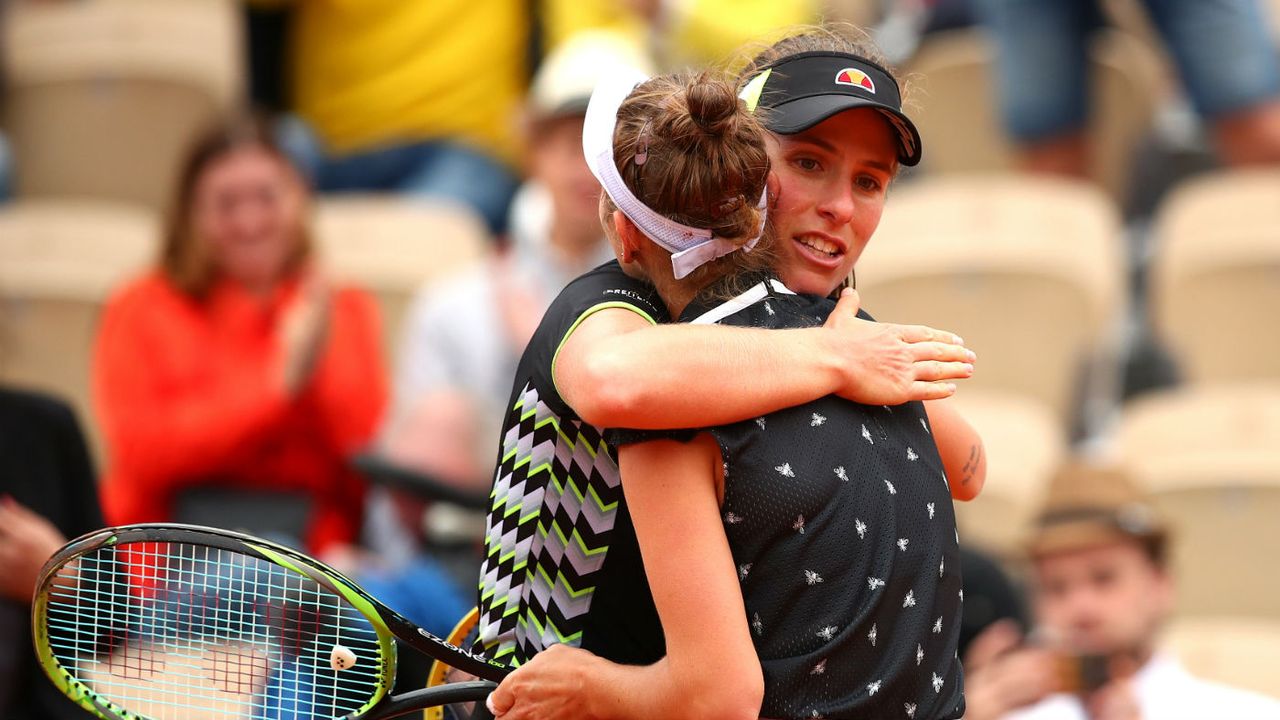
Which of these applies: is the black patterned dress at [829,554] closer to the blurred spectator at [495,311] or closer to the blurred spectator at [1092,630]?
the blurred spectator at [1092,630]

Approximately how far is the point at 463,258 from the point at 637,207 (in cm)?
340

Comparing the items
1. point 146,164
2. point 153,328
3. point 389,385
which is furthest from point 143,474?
point 146,164

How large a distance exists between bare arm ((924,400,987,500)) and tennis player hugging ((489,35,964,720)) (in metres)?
0.17

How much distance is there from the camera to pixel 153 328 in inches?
172

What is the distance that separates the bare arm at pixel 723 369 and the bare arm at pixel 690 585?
0.05 metres

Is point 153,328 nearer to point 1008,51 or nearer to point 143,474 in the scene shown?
point 143,474

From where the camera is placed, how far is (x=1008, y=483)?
172 inches

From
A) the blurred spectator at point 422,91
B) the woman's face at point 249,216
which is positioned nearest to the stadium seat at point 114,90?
the blurred spectator at point 422,91

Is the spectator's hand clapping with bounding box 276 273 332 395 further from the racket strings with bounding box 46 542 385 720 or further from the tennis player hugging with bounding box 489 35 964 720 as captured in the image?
the tennis player hugging with bounding box 489 35 964 720

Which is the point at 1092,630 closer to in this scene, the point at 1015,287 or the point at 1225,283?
the point at 1015,287

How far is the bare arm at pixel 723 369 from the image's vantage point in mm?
1801

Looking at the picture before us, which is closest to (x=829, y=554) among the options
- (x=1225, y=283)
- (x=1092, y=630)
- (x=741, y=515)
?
(x=741, y=515)

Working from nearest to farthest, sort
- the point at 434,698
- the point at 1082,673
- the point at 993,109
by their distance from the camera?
the point at 434,698 → the point at 1082,673 → the point at 993,109

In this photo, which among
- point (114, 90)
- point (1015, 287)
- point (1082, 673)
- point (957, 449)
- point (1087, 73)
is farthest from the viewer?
point (114, 90)
